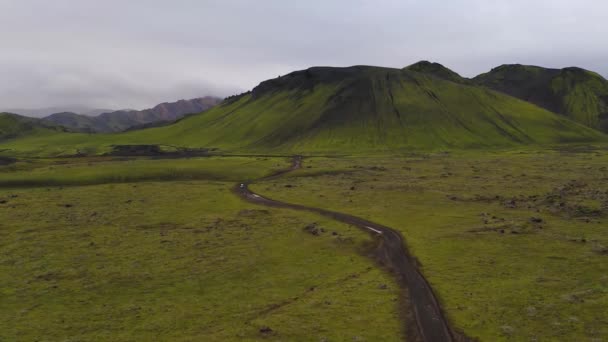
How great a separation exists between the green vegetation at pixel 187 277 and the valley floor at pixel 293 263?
9.7 inches

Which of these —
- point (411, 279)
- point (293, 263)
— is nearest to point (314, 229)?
point (293, 263)

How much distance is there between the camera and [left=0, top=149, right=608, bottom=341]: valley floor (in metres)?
38.5

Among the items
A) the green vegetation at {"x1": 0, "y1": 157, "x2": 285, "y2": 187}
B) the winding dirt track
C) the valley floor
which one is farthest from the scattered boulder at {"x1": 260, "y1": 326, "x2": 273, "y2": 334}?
the green vegetation at {"x1": 0, "y1": 157, "x2": 285, "y2": 187}

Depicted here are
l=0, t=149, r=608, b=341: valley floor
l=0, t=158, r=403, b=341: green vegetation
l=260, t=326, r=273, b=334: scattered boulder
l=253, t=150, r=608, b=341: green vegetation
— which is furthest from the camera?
l=253, t=150, r=608, b=341: green vegetation

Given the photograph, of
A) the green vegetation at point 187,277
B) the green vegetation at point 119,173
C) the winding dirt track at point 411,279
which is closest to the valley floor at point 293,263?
the green vegetation at point 187,277

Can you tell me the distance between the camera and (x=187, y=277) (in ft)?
170

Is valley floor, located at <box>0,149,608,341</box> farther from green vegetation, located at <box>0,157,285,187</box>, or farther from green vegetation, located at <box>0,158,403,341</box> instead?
green vegetation, located at <box>0,157,285,187</box>

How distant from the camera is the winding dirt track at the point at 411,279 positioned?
37.1 m

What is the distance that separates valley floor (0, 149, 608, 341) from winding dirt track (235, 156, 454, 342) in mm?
1434

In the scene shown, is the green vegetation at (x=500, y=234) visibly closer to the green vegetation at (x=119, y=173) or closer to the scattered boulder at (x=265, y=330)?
the scattered boulder at (x=265, y=330)

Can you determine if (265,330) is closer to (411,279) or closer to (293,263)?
(293,263)

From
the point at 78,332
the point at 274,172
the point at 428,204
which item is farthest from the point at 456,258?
the point at 274,172

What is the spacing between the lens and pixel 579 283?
45.4m

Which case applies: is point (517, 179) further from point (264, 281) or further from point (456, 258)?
point (264, 281)
